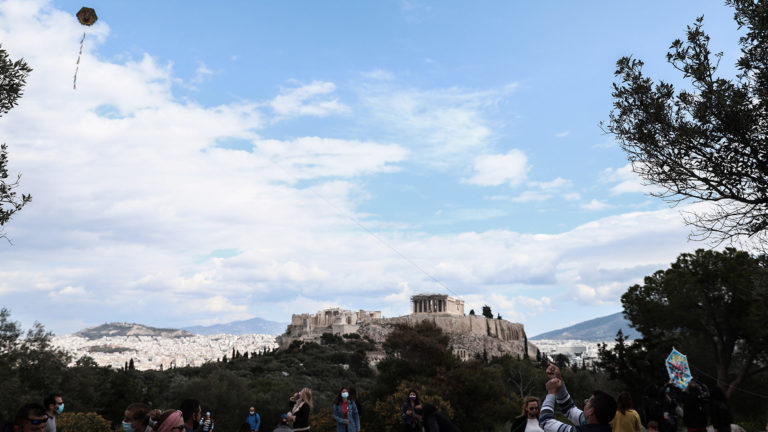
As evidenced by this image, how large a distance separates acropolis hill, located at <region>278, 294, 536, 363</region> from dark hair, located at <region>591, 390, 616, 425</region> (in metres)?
112

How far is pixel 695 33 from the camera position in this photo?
1062cm

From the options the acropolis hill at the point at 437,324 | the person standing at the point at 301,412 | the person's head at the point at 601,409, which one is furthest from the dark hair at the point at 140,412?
the acropolis hill at the point at 437,324

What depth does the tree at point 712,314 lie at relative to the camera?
1131 inches

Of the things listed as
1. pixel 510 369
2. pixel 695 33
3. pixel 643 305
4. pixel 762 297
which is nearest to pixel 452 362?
pixel 643 305

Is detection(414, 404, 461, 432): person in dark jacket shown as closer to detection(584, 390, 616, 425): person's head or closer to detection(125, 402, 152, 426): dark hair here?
detection(584, 390, 616, 425): person's head

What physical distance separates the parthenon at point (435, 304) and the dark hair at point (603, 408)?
153 meters

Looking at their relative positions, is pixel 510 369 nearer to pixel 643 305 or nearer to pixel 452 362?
pixel 643 305

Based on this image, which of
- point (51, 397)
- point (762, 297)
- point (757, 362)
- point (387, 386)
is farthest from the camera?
point (757, 362)

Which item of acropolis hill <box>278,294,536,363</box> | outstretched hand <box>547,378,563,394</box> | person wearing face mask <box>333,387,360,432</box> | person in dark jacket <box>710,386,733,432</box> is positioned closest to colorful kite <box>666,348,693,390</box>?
person in dark jacket <box>710,386,733,432</box>

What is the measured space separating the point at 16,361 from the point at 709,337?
38.7 metres

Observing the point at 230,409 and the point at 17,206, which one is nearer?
the point at 17,206

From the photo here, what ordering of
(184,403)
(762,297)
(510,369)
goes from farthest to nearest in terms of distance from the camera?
1. (510,369)
2. (762,297)
3. (184,403)

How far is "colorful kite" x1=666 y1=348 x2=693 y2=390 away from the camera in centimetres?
1041

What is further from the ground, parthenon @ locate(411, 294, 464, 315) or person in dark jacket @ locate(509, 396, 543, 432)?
parthenon @ locate(411, 294, 464, 315)
